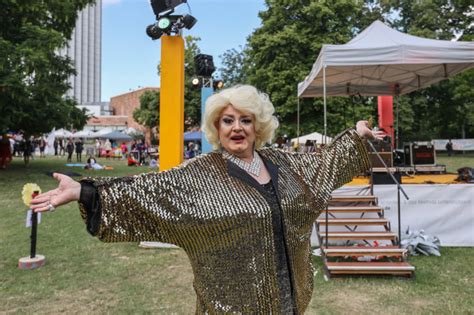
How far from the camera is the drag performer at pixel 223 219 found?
5.35ft

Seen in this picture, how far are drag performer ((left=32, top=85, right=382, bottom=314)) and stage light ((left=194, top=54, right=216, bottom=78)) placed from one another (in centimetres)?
1127

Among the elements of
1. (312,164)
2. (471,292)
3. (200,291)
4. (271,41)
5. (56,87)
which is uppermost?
(271,41)

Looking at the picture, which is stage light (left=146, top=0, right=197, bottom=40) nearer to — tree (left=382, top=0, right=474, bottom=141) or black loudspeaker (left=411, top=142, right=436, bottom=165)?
black loudspeaker (left=411, top=142, right=436, bottom=165)

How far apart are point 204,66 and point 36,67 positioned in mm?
5146

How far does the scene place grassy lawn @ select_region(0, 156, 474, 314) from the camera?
4020 millimetres

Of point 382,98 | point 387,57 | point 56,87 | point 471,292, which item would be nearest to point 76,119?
point 56,87

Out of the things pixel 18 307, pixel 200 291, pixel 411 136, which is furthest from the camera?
pixel 411 136

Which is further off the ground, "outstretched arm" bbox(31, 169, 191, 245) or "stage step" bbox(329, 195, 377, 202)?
"outstretched arm" bbox(31, 169, 191, 245)

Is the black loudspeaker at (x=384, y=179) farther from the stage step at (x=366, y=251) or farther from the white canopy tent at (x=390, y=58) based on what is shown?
the stage step at (x=366, y=251)

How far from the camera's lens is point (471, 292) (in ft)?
14.4

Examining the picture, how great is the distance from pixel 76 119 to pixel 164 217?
1795 centimetres

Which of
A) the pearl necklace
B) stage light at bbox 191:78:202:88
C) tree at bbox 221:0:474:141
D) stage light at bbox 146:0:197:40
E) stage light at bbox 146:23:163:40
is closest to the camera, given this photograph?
the pearl necklace

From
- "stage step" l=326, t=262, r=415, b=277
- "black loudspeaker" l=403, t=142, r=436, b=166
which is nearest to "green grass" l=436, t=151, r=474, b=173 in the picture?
"black loudspeaker" l=403, t=142, r=436, b=166

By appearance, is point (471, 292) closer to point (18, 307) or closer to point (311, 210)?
point (311, 210)
